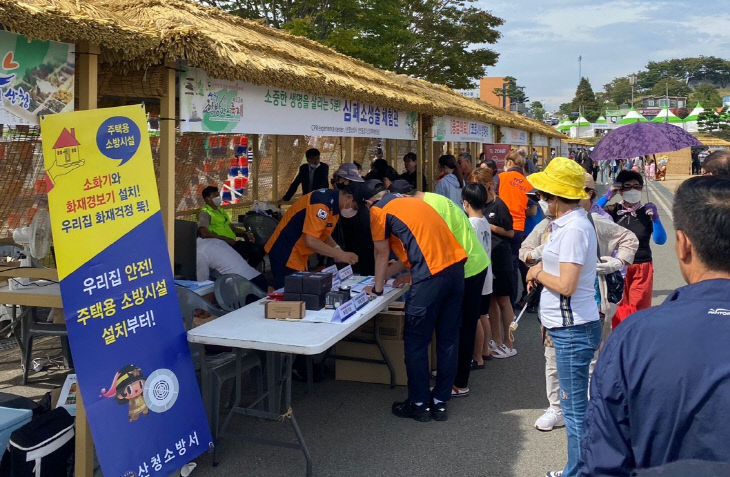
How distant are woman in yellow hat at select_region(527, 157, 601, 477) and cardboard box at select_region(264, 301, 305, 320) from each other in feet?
4.85

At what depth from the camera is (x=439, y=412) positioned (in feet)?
15.5

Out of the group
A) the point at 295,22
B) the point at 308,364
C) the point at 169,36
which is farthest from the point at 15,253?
the point at 295,22

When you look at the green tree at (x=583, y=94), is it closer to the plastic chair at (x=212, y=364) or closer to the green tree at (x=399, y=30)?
the green tree at (x=399, y=30)

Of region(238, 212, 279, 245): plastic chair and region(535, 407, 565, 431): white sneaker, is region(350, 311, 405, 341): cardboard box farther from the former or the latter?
region(238, 212, 279, 245): plastic chair

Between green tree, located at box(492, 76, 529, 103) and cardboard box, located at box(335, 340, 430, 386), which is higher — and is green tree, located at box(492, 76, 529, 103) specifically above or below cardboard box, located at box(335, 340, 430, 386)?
above

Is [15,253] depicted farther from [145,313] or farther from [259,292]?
[145,313]

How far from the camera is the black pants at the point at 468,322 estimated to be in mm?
4965

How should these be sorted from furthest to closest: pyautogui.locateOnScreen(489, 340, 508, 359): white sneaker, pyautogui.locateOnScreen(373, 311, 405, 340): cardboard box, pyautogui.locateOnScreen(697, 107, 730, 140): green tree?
pyautogui.locateOnScreen(697, 107, 730, 140): green tree, pyautogui.locateOnScreen(489, 340, 508, 359): white sneaker, pyautogui.locateOnScreen(373, 311, 405, 340): cardboard box

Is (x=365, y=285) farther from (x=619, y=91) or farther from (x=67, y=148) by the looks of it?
(x=619, y=91)

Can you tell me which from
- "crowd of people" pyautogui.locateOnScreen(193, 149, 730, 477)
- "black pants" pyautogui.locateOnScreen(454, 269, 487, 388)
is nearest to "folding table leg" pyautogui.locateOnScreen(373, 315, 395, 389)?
"crowd of people" pyautogui.locateOnScreen(193, 149, 730, 477)

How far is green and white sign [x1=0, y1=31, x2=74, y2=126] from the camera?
294 cm

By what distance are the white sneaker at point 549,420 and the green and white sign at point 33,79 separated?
3581mm

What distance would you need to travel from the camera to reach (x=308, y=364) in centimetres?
521

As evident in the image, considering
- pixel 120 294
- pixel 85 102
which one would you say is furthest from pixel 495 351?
pixel 85 102
